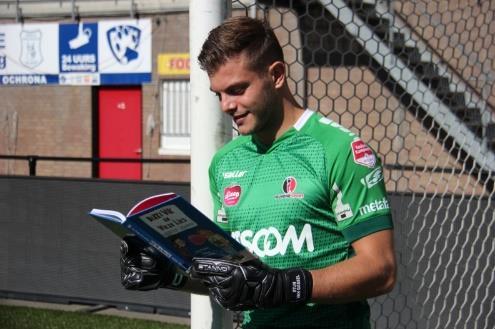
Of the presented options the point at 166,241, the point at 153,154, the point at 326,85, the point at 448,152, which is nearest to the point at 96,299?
the point at 448,152

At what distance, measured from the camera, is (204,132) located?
321 centimetres

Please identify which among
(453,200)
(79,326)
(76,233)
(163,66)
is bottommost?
(79,326)

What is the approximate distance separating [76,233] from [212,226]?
20.4 ft

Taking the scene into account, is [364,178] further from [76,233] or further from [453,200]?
[76,233]

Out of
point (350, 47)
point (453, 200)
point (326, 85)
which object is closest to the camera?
point (326, 85)

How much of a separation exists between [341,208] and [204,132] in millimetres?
836

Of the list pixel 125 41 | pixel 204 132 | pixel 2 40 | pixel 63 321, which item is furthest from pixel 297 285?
pixel 2 40

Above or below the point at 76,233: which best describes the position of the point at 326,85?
above

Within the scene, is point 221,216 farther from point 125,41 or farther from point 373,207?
point 125,41

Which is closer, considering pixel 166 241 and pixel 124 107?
pixel 166 241

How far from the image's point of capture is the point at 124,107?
58.9ft

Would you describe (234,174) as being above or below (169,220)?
above

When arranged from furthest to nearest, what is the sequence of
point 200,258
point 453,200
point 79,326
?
point 79,326, point 453,200, point 200,258

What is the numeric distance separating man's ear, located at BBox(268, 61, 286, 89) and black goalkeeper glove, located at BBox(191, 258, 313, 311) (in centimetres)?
56
